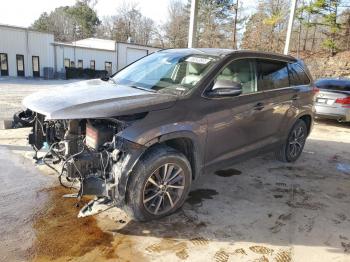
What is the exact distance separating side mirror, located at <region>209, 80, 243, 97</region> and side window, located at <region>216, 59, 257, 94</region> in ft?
0.88

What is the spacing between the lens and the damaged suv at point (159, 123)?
3.38m

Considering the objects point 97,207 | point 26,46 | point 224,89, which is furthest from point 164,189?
point 26,46

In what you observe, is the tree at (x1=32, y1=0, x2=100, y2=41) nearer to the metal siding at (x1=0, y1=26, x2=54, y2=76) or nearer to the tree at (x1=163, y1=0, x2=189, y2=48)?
the tree at (x1=163, y1=0, x2=189, y2=48)

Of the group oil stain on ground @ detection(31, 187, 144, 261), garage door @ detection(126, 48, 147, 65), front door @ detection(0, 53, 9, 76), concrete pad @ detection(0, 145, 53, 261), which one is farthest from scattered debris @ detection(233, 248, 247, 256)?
garage door @ detection(126, 48, 147, 65)

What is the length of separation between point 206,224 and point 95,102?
5.70 feet

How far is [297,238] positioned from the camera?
3.65 m

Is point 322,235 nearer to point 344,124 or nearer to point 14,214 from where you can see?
point 14,214

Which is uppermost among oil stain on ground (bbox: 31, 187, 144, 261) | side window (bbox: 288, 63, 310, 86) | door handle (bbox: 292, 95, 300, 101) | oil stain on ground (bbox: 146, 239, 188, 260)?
side window (bbox: 288, 63, 310, 86)

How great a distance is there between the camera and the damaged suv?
11.1ft

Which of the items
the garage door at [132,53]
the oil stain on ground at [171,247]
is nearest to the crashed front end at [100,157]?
the oil stain on ground at [171,247]

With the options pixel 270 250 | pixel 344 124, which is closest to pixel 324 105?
pixel 344 124

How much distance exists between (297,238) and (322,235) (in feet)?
1.01

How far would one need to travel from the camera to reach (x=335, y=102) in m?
9.94

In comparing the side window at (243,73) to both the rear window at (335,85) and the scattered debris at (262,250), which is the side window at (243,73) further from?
the rear window at (335,85)
